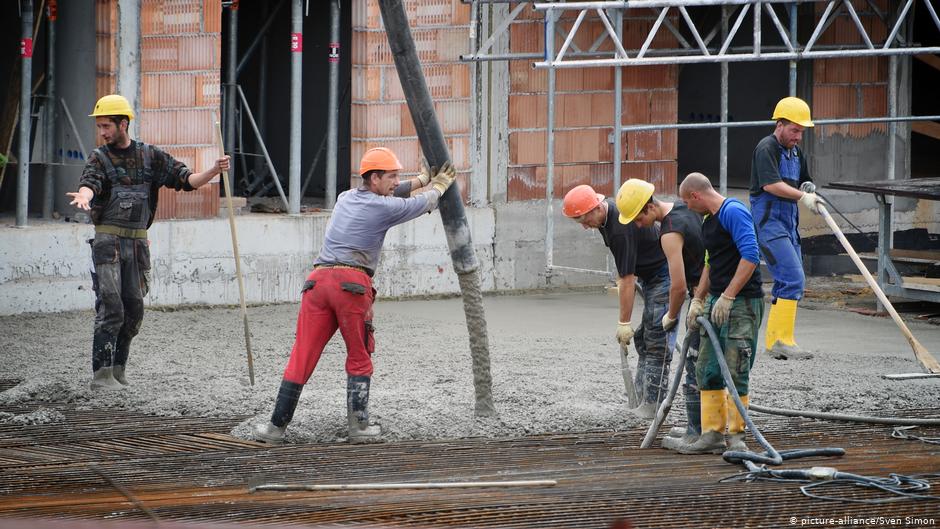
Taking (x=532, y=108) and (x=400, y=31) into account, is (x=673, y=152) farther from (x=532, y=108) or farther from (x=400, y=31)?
(x=400, y=31)

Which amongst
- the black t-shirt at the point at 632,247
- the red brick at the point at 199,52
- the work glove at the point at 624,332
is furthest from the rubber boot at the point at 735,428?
the red brick at the point at 199,52

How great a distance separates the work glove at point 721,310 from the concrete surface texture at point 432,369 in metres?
1.13

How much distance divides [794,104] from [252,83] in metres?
7.36

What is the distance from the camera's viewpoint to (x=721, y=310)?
688 centimetres

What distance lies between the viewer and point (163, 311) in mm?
11680

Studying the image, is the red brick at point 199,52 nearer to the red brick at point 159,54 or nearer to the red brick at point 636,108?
the red brick at point 159,54

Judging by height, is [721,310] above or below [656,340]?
above

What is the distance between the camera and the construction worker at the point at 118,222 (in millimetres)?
8500

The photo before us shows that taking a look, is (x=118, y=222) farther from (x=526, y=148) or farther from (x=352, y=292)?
(x=526, y=148)

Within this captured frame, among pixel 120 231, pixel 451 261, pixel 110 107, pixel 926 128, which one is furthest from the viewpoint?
pixel 926 128

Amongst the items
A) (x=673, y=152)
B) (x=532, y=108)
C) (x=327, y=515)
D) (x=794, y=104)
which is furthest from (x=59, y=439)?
(x=673, y=152)

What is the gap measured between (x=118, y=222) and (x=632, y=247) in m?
3.32

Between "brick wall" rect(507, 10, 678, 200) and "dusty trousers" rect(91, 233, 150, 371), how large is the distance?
17.4 feet

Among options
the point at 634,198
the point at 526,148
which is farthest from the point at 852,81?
the point at 634,198
